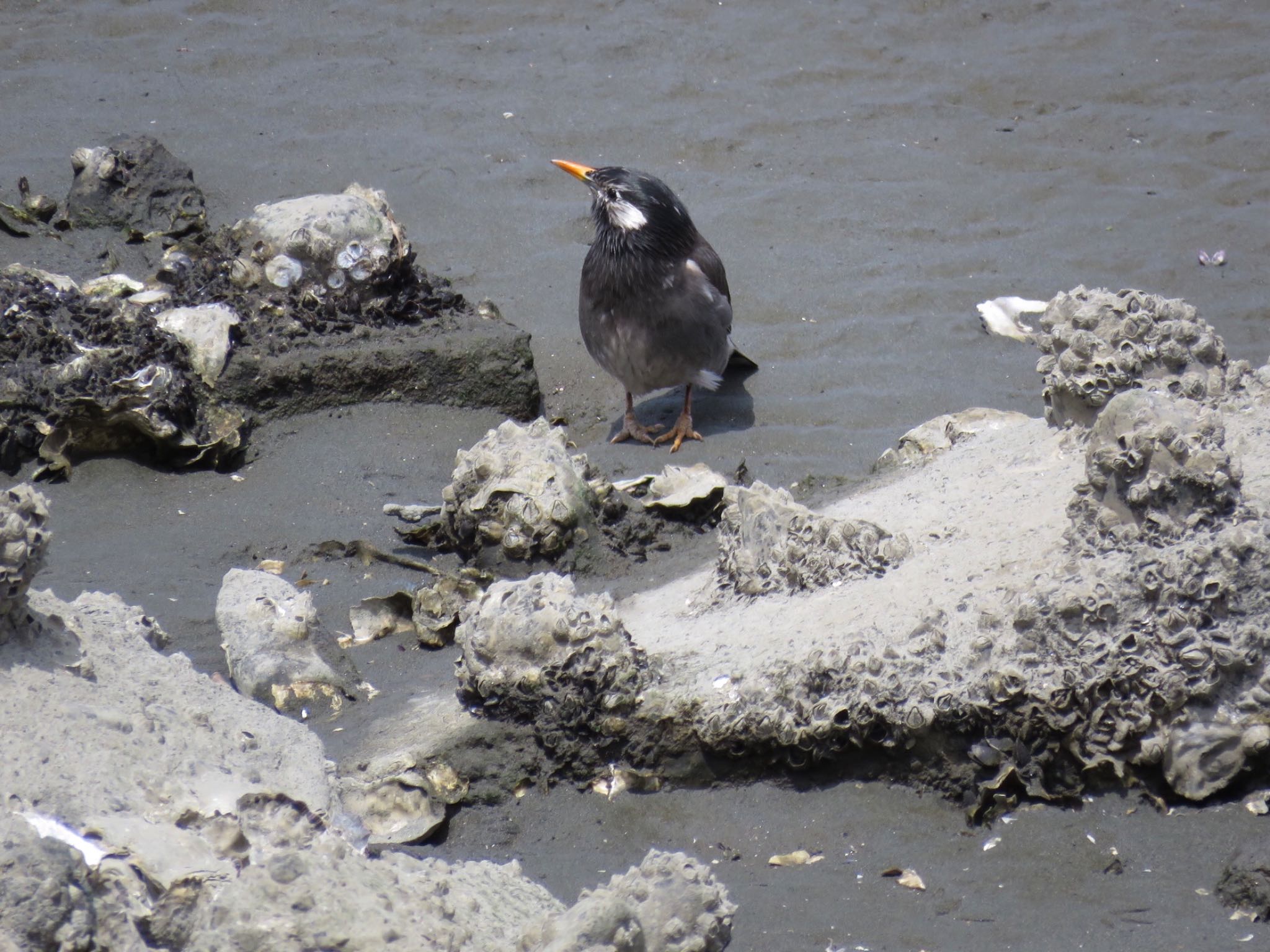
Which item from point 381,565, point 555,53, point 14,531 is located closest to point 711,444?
point 381,565

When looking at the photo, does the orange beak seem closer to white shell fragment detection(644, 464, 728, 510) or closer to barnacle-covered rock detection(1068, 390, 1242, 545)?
white shell fragment detection(644, 464, 728, 510)

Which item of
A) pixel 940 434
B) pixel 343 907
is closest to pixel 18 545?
pixel 343 907

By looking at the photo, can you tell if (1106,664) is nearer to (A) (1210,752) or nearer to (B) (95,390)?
(A) (1210,752)

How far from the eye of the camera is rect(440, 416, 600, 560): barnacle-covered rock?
13.8 feet

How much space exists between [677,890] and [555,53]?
8024 mm

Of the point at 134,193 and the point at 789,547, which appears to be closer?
the point at 789,547

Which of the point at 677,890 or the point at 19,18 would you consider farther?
the point at 19,18

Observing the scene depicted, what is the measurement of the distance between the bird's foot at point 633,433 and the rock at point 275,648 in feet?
8.62

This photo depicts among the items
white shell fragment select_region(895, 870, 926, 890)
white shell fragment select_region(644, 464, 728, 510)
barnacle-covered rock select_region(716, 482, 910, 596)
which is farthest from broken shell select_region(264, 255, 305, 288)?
white shell fragment select_region(895, 870, 926, 890)

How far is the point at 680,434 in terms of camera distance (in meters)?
5.93

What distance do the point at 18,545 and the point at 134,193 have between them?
4963 millimetres

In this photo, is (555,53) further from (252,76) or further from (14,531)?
(14,531)

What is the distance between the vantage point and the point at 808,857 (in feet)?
8.71

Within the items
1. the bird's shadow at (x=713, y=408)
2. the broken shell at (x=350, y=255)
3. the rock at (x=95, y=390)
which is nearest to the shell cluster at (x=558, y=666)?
the rock at (x=95, y=390)
